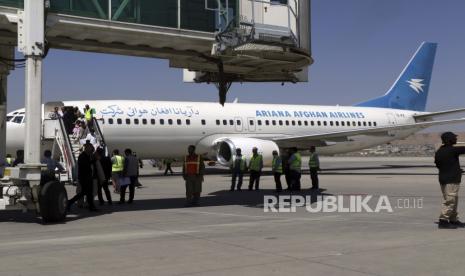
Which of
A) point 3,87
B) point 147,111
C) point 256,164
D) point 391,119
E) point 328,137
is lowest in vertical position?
point 256,164

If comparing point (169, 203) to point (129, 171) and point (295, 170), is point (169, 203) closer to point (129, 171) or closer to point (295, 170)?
point (129, 171)

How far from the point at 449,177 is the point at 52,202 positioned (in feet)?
24.1

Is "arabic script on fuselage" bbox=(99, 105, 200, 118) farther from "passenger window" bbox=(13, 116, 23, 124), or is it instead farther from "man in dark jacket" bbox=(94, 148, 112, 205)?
"man in dark jacket" bbox=(94, 148, 112, 205)

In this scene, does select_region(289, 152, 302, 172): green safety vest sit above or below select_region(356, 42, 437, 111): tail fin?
below

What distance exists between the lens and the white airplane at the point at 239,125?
23.8 m

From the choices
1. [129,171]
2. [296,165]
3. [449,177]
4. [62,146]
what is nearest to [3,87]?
[62,146]

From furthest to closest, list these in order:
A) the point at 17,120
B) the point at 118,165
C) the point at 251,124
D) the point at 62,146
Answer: the point at 251,124 < the point at 17,120 < the point at 118,165 < the point at 62,146

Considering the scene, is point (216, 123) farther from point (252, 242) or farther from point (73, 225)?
point (252, 242)

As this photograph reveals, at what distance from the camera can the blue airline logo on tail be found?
3566 cm

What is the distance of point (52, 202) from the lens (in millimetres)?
10516

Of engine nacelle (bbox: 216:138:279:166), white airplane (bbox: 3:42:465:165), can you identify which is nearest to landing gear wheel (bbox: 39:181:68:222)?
white airplane (bbox: 3:42:465:165)

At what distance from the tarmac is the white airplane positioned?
10910 millimetres

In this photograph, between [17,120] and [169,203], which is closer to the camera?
[169,203]

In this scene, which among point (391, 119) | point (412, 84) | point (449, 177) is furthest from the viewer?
point (412, 84)
